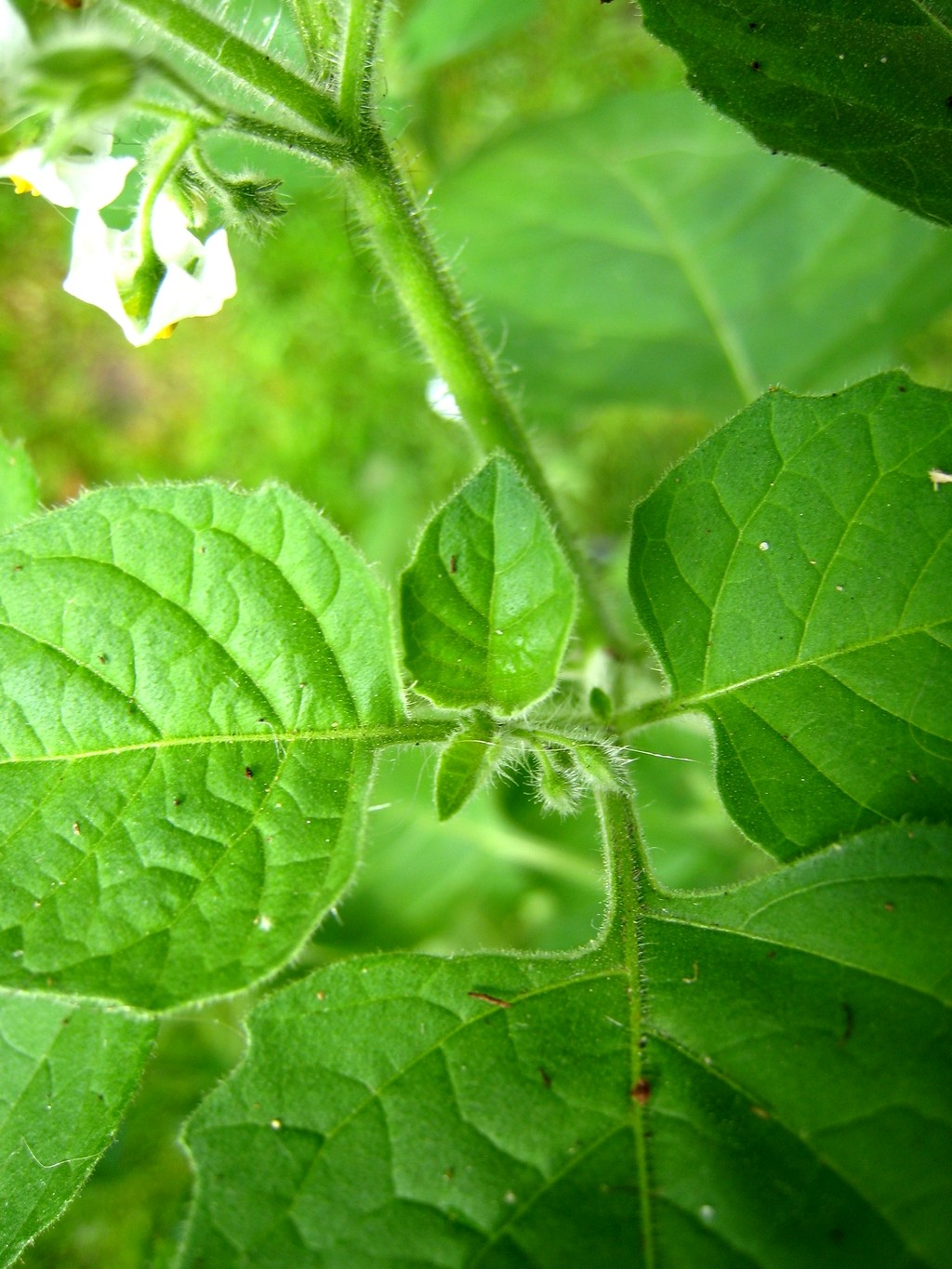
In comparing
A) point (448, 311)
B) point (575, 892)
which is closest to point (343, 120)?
point (448, 311)

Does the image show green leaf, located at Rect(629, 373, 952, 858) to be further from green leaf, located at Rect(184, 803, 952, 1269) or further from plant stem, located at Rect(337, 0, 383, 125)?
plant stem, located at Rect(337, 0, 383, 125)

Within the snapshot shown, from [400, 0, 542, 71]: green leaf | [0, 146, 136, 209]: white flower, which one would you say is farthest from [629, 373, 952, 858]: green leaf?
[400, 0, 542, 71]: green leaf

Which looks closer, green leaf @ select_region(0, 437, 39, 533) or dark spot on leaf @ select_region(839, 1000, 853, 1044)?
dark spot on leaf @ select_region(839, 1000, 853, 1044)

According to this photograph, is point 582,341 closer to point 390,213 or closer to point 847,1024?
point 390,213

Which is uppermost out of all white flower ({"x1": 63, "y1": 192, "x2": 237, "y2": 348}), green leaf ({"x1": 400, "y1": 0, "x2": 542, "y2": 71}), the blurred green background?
white flower ({"x1": 63, "y1": 192, "x2": 237, "y2": 348})

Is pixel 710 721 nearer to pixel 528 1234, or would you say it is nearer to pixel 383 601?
pixel 383 601

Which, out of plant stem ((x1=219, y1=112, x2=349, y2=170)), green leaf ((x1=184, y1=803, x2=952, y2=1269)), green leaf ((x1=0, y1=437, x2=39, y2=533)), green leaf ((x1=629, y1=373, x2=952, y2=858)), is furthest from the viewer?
green leaf ((x1=0, y1=437, x2=39, y2=533))
